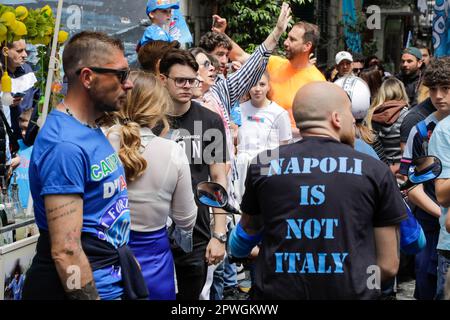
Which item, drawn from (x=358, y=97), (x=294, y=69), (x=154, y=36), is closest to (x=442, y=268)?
(x=358, y=97)

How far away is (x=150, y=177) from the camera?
370cm

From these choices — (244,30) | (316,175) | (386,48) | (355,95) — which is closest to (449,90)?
(355,95)

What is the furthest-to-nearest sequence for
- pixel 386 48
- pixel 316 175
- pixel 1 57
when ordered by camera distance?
pixel 386 48, pixel 1 57, pixel 316 175

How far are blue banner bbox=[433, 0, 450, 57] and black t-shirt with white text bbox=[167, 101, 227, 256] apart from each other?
14.4 feet

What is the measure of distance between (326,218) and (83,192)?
902 mm

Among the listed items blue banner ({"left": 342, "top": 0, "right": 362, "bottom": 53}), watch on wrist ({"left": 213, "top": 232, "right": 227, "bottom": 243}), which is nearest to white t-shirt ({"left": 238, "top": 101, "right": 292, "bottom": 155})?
watch on wrist ({"left": 213, "top": 232, "right": 227, "bottom": 243})

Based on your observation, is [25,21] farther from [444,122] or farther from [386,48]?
[386,48]

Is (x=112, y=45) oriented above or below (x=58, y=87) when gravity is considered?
above

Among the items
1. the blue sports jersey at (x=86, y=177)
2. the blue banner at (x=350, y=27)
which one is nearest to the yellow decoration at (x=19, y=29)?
the blue sports jersey at (x=86, y=177)

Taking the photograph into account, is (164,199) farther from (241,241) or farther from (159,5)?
(159,5)

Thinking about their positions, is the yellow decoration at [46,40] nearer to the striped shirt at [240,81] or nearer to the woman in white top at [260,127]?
the striped shirt at [240,81]

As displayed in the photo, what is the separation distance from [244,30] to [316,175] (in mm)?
10826
